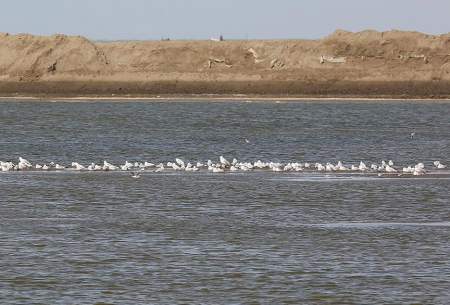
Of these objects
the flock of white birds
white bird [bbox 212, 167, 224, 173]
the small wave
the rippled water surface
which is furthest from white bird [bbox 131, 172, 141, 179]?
the small wave

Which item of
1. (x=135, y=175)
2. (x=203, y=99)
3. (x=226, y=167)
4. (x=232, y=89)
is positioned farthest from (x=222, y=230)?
(x=232, y=89)

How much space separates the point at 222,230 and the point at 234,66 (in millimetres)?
78387

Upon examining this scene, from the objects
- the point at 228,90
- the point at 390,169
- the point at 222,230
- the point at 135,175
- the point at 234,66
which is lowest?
the point at 222,230

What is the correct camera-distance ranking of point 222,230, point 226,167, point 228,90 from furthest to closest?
point 228,90 < point 226,167 < point 222,230

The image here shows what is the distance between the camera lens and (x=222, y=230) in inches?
1035

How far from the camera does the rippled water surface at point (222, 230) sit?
20.6 m

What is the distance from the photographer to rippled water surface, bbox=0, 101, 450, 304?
812 inches

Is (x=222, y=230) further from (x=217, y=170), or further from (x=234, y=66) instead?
(x=234, y=66)

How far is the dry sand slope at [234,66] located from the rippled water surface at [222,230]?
4614 centimetres

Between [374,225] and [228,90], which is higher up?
[228,90]

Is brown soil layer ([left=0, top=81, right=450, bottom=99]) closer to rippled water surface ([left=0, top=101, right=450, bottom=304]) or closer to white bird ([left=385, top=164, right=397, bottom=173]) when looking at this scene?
rippled water surface ([left=0, top=101, right=450, bottom=304])

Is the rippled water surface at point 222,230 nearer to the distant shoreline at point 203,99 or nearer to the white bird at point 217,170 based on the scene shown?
the white bird at point 217,170

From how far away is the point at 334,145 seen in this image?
5075 cm

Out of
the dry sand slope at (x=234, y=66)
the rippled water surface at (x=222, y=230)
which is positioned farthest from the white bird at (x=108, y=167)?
the dry sand slope at (x=234, y=66)
